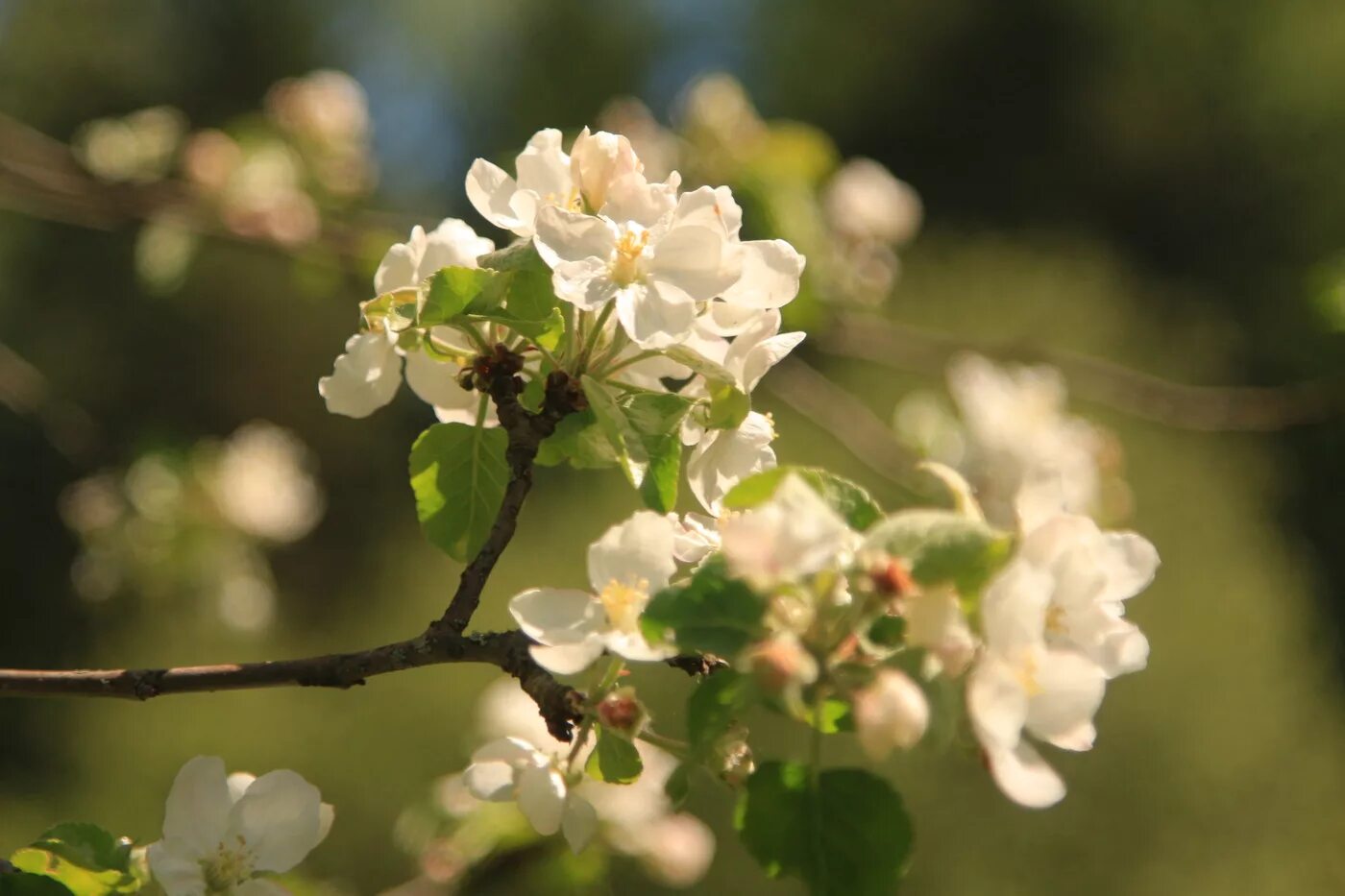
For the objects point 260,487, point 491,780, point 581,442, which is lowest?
point 260,487

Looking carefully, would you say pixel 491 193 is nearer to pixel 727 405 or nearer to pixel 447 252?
pixel 447 252

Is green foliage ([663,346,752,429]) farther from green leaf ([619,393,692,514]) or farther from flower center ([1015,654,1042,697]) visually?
flower center ([1015,654,1042,697])

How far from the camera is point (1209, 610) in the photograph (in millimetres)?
6090

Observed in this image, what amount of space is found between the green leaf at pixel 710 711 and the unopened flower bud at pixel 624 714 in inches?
2.0

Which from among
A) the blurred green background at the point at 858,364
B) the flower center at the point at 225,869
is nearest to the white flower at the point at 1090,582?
the flower center at the point at 225,869

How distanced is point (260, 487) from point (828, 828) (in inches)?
80.0

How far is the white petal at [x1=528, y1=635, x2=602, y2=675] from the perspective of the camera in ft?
2.13

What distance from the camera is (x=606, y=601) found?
2.17 feet

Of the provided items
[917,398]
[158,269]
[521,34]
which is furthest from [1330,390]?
[521,34]

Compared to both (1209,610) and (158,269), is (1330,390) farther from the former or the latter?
(1209,610)

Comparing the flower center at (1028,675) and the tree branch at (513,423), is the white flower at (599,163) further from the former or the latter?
the flower center at (1028,675)

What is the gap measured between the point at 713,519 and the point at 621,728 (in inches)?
6.4

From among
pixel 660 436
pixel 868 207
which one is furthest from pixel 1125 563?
pixel 868 207

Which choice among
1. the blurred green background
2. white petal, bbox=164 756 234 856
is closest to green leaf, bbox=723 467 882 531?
white petal, bbox=164 756 234 856
